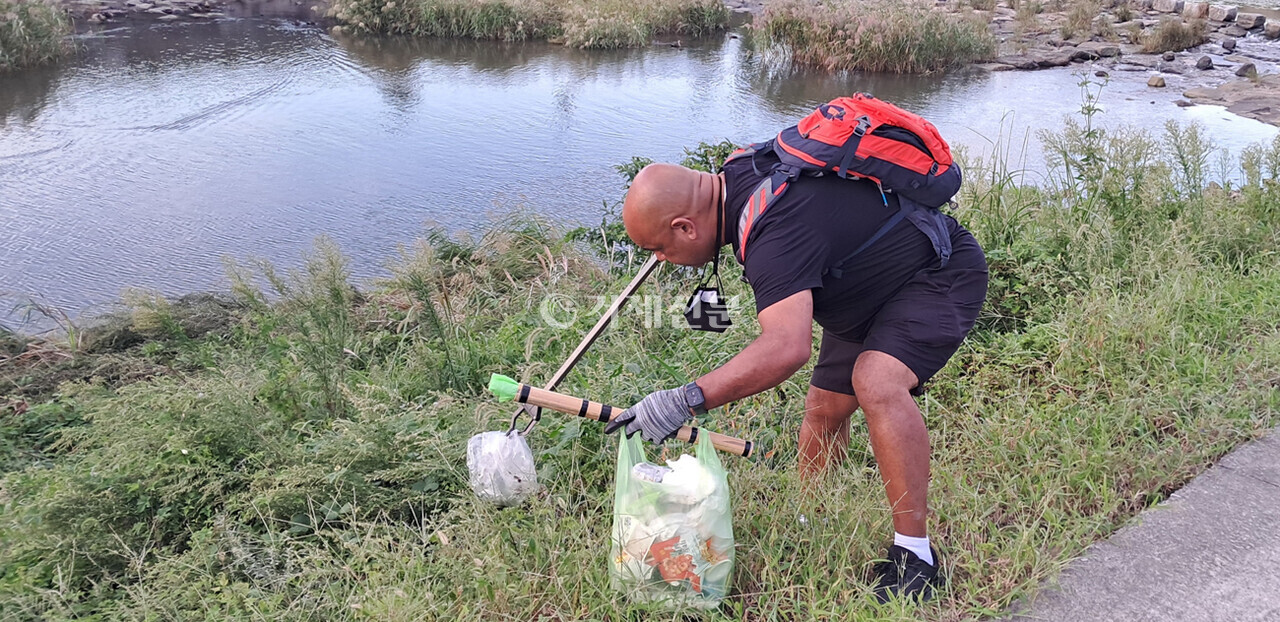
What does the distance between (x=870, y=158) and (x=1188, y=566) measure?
1.37 m

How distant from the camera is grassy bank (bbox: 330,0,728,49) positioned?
588 inches

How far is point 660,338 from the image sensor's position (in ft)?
13.4

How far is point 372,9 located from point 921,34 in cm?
922

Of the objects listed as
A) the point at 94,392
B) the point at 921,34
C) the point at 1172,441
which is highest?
the point at 921,34

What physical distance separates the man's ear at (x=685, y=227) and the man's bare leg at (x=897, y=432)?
0.56 metres

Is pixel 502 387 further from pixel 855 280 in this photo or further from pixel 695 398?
pixel 855 280

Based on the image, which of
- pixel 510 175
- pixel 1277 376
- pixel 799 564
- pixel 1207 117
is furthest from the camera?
pixel 1207 117

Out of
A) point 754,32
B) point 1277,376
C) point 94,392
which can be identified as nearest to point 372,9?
point 754,32

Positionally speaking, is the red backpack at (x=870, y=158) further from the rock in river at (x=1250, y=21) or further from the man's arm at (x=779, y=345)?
the rock in river at (x=1250, y=21)

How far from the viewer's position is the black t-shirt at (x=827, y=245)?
2043 millimetres

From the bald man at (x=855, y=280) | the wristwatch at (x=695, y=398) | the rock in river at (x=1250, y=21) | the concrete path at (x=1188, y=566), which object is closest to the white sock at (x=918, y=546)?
the bald man at (x=855, y=280)

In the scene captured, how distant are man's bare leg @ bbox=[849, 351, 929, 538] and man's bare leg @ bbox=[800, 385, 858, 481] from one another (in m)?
0.36

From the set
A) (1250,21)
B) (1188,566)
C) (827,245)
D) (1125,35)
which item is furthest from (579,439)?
(1250,21)

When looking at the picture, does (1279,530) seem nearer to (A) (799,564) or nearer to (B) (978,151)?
(A) (799,564)
